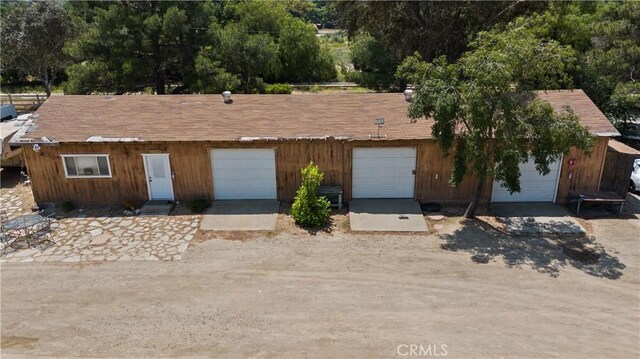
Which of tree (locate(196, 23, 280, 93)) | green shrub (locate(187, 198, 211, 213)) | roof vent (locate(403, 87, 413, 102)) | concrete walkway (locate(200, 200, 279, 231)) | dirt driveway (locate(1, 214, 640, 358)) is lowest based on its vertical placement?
dirt driveway (locate(1, 214, 640, 358))

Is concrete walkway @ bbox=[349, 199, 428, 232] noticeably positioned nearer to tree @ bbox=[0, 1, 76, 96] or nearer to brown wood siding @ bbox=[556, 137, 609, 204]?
brown wood siding @ bbox=[556, 137, 609, 204]

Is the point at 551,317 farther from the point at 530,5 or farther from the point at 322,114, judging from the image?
the point at 530,5

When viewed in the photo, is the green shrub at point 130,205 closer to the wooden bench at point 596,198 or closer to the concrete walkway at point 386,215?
the concrete walkway at point 386,215

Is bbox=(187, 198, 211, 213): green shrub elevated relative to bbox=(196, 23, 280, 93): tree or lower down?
lower down

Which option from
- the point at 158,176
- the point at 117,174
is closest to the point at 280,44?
the point at 158,176

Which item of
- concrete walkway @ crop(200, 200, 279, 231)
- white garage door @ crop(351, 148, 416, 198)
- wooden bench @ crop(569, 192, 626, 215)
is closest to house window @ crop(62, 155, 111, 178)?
concrete walkway @ crop(200, 200, 279, 231)

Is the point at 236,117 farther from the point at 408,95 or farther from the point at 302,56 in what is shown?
the point at 302,56
